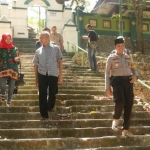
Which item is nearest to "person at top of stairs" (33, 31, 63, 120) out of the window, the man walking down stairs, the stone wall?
the man walking down stairs

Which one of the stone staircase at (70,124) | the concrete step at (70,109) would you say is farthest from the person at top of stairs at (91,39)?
the concrete step at (70,109)

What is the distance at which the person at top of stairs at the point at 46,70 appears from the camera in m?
5.19

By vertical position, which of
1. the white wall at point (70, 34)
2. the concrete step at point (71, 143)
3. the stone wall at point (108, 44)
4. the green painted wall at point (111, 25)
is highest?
the green painted wall at point (111, 25)

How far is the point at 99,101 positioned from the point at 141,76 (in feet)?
12.7

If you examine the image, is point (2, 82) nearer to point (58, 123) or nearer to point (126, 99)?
point (58, 123)

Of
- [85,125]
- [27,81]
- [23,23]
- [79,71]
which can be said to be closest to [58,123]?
[85,125]

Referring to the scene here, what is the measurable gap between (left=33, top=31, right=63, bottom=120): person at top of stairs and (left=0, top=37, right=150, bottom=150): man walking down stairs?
1.30 ft

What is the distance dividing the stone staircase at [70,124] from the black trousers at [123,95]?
1.33 ft

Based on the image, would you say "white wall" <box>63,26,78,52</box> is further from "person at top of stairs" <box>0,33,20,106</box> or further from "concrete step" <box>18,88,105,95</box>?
"person at top of stairs" <box>0,33,20,106</box>

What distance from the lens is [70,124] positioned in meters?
5.43

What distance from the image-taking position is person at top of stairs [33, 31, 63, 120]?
519 centimetres

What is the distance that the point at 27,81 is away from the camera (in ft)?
27.3

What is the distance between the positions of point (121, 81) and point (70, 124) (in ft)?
4.48

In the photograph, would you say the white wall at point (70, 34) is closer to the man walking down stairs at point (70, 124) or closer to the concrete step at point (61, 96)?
the man walking down stairs at point (70, 124)
